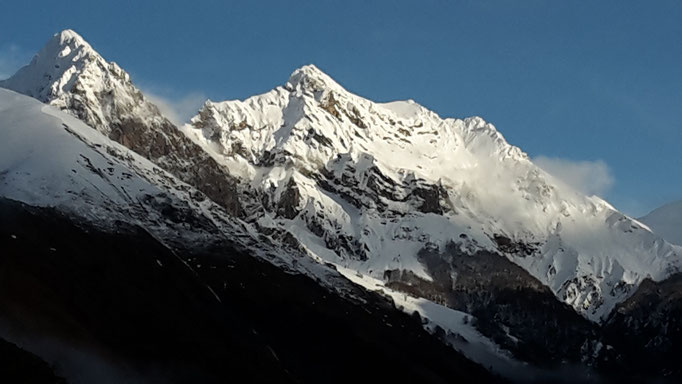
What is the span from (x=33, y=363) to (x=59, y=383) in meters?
5.75

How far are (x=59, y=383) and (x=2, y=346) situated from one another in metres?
11.6

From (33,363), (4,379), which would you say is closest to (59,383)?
(33,363)

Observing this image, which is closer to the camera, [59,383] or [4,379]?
[4,379]

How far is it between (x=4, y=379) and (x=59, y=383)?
694 inches

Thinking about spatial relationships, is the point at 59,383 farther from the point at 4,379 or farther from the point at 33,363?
the point at 4,379

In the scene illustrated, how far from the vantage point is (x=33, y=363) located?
608 ft

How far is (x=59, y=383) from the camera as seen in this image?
187500mm

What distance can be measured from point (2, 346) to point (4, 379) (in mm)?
18083

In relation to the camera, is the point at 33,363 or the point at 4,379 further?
the point at 33,363

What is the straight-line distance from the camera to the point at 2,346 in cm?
18775

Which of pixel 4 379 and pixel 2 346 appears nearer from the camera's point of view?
pixel 4 379

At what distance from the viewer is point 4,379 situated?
171m
